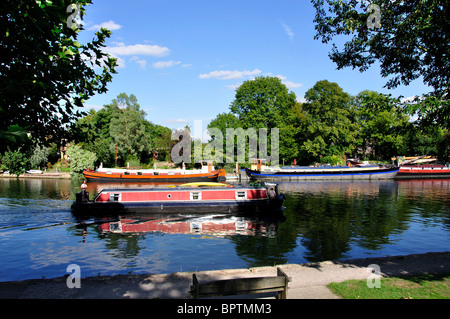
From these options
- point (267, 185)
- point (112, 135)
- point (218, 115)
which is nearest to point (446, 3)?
point (267, 185)

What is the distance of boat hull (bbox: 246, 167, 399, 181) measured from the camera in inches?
2618

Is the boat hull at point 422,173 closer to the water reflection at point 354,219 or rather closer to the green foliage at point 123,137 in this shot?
the water reflection at point 354,219

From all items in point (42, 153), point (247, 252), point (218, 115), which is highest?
point (218, 115)

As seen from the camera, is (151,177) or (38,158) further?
(38,158)

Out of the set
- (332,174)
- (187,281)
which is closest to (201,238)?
(187,281)

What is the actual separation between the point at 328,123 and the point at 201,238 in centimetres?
6072

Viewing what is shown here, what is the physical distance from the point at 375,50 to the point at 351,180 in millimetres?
56437

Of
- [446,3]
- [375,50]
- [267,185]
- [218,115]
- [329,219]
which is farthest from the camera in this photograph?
[218,115]

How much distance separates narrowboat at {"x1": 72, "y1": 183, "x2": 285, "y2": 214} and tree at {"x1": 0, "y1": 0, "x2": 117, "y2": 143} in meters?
21.2

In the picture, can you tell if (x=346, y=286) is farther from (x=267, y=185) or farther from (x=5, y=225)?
(x=5, y=225)

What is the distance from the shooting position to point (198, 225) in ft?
84.5

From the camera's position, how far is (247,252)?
18.1 meters

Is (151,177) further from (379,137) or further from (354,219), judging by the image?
(379,137)

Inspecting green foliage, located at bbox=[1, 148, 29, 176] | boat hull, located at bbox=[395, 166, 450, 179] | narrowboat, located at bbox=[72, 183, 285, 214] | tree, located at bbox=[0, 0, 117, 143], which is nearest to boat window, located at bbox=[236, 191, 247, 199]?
narrowboat, located at bbox=[72, 183, 285, 214]
